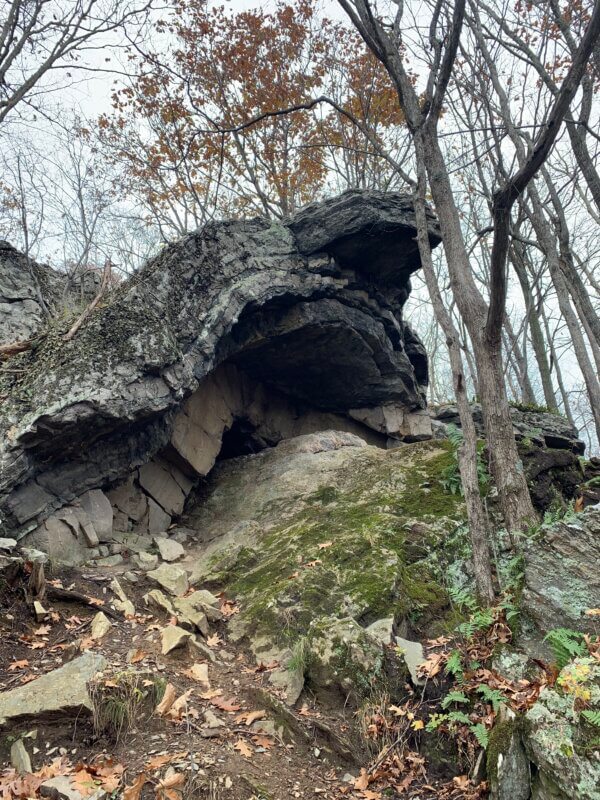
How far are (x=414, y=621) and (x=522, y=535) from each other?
160cm

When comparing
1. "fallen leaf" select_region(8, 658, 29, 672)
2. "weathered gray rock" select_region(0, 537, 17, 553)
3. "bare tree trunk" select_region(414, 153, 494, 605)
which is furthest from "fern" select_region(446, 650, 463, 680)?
"weathered gray rock" select_region(0, 537, 17, 553)

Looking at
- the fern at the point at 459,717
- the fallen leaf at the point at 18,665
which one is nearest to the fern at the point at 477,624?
the fern at the point at 459,717

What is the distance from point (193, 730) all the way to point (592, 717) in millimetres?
2803

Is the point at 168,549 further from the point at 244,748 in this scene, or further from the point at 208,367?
the point at 244,748

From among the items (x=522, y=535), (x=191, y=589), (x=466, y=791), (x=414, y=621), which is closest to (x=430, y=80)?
(x=522, y=535)

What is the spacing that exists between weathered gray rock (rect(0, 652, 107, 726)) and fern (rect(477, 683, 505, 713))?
302 centimetres

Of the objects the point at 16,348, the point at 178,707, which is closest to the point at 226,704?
the point at 178,707

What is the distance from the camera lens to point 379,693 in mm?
4246

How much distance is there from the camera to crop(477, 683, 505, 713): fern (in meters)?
3.79

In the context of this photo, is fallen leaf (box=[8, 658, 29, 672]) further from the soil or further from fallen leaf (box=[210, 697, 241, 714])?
fallen leaf (box=[210, 697, 241, 714])

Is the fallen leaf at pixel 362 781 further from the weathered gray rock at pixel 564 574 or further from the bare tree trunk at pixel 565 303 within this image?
the bare tree trunk at pixel 565 303

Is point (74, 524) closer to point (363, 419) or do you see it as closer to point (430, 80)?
point (363, 419)

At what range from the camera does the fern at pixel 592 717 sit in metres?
2.77

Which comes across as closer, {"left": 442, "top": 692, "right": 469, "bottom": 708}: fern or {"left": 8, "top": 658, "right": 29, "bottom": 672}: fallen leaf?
{"left": 442, "top": 692, "right": 469, "bottom": 708}: fern
